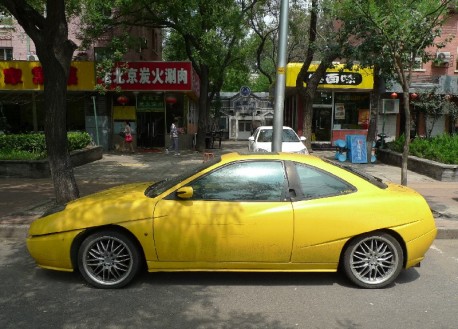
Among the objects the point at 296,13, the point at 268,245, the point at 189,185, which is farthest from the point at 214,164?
the point at 296,13

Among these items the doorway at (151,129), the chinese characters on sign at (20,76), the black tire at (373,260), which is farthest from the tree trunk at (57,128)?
the doorway at (151,129)

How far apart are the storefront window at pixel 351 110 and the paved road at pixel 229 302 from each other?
17602mm

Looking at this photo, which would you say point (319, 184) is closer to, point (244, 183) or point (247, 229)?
point (244, 183)

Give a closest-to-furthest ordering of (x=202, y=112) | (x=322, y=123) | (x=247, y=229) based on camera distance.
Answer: (x=247, y=229)
(x=202, y=112)
(x=322, y=123)

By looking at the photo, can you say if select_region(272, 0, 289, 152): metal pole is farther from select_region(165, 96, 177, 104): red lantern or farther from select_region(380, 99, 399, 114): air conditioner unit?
select_region(380, 99, 399, 114): air conditioner unit

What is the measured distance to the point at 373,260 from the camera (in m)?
4.55

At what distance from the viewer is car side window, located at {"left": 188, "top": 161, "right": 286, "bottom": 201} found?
180 inches

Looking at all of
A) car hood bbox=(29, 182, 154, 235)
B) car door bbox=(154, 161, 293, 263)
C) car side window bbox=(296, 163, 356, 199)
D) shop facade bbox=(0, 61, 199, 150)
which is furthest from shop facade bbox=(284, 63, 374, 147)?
car hood bbox=(29, 182, 154, 235)

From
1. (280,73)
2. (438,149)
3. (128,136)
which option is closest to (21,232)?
(280,73)

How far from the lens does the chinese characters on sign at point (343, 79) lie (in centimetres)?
2075

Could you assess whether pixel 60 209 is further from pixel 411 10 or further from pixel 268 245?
pixel 411 10

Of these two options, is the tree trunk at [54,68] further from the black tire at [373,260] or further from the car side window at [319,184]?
the black tire at [373,260]

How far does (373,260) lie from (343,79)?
17540 millimetres

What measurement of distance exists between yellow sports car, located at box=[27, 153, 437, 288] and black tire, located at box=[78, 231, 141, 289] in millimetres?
10
